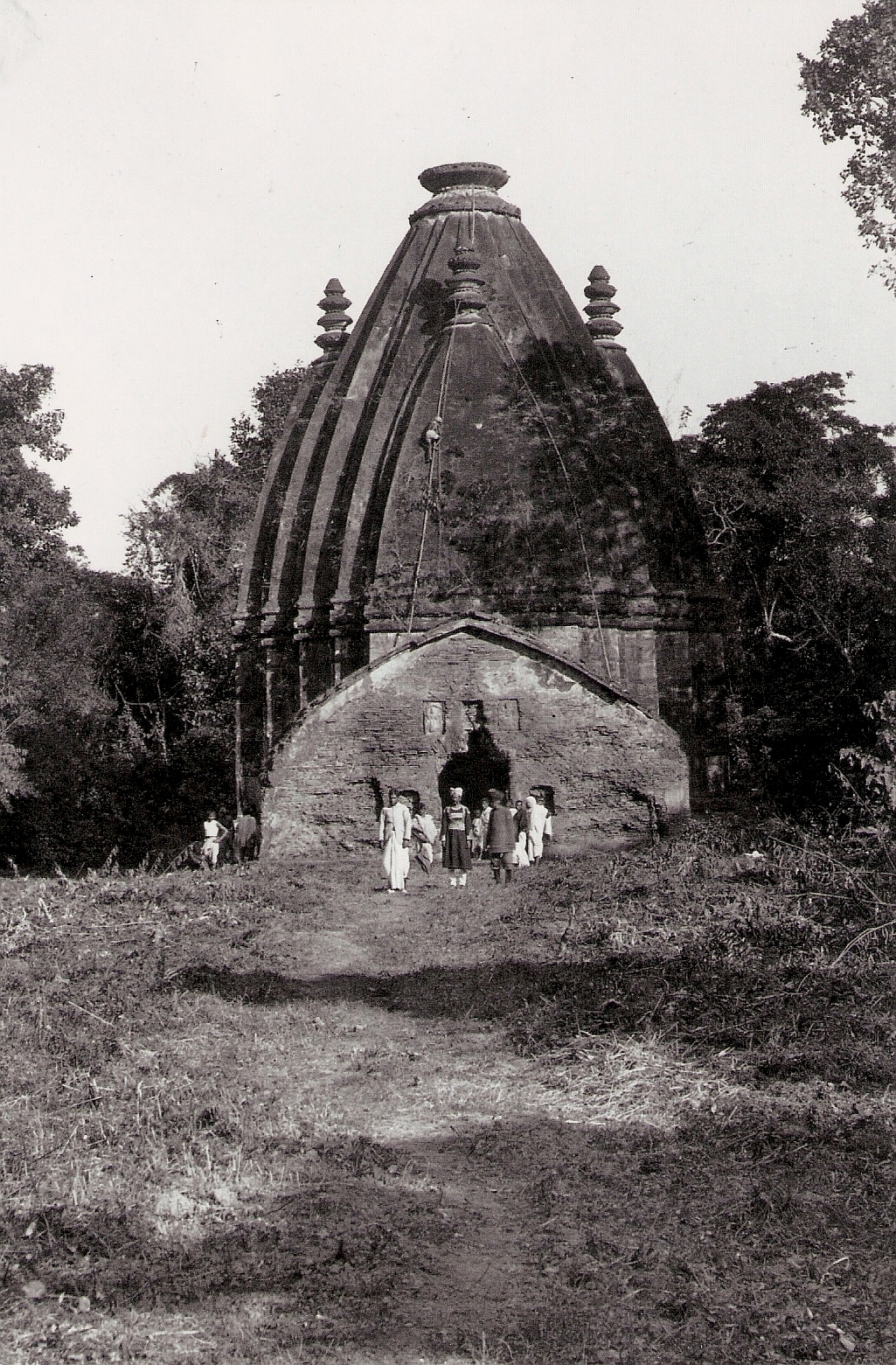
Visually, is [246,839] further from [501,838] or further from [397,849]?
[501,838]

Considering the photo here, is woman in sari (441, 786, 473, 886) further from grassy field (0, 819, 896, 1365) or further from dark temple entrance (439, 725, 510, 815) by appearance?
grassy field (0, 819, 896, 1365)

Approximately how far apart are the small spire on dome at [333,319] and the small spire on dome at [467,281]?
397cm

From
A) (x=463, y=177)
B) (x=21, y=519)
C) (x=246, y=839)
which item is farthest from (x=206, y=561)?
(x=246, y=839)

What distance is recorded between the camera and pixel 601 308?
23.3 m

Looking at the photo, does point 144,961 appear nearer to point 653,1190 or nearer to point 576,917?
point 576,917

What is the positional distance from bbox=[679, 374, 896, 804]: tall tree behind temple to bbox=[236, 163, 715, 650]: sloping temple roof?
9.35 ft

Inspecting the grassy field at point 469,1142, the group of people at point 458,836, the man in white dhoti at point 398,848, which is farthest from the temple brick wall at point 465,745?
the grassy field at point 469,1142

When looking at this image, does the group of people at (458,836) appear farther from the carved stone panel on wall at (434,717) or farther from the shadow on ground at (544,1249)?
the shadow on ground at (544,1249)

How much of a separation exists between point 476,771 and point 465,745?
120 inches

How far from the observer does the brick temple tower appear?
52.9ft

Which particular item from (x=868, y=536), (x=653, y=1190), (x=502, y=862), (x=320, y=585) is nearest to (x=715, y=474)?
(x=868, y=536)

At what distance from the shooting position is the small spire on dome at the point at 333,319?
24.4 meters

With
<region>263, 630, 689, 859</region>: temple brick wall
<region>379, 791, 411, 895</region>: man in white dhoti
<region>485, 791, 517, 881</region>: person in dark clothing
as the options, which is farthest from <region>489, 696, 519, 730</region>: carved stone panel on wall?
<region>379, 791, 411, 895</region>: man in white dhoti

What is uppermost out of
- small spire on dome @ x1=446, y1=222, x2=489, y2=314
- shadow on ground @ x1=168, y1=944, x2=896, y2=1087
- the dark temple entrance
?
small spire on dome @ x1=446, y1=222, x2=489, y2=314
